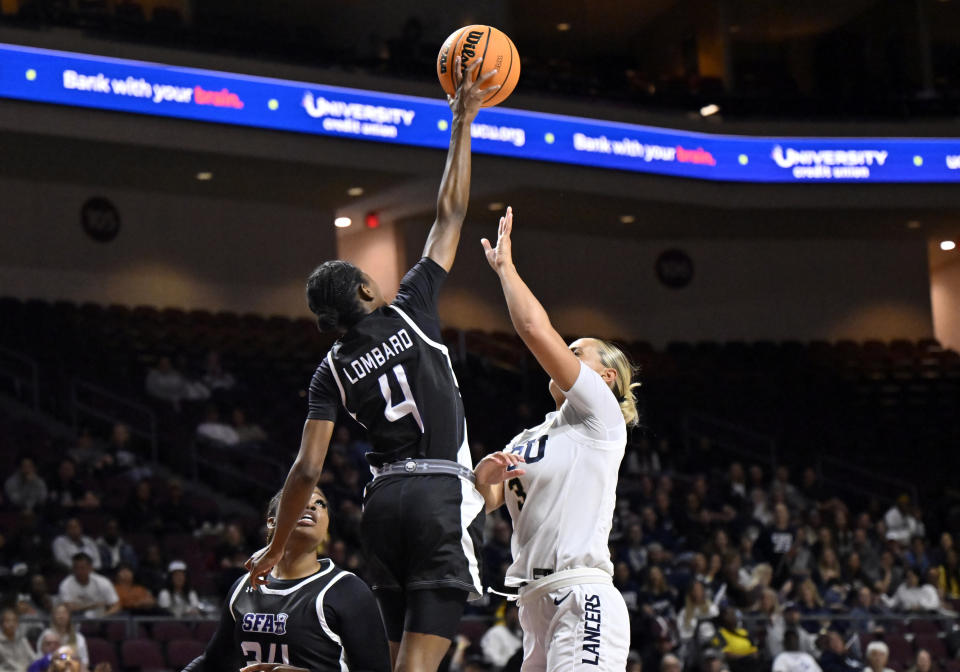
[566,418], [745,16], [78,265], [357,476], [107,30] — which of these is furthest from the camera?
[745,16]

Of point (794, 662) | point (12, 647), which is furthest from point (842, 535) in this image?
point (12, 647)

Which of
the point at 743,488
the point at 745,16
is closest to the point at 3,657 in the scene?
the point at 743,488

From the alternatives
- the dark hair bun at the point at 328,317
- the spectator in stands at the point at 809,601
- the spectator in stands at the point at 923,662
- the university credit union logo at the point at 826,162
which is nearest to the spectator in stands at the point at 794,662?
the spectator in stands at the point at 923,662

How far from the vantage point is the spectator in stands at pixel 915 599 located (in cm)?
1369

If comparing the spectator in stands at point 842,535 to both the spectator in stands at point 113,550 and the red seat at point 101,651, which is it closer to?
the spectator in stands at point 113,550

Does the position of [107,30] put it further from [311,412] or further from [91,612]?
[311,412]

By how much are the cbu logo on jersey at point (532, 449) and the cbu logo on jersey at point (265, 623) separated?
0.82m

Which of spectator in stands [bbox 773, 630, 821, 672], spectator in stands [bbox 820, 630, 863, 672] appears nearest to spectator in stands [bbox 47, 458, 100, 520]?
spectator in stands [bbox 773, 630, 821, 672]

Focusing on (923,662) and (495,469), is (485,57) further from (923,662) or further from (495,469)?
(923,662)

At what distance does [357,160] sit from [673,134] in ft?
14.9

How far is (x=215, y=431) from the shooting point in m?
14.6

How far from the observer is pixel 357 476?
13.9 metres

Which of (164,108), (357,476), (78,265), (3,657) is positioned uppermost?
(164,108)

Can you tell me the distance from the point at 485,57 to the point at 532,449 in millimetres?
1215
